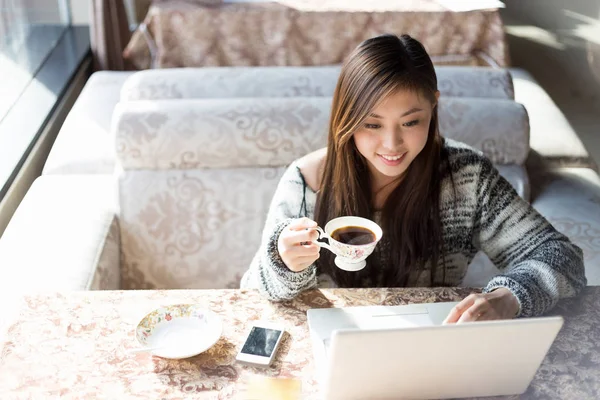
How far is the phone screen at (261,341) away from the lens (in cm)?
109

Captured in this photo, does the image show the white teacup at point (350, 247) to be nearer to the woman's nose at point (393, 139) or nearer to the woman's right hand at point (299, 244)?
the woman's right hand at point (299, 244)

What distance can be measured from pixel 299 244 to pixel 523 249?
52 centimetres

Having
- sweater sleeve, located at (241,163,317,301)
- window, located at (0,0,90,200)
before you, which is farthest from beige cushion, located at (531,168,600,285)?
window, located at (0,0,90,200)

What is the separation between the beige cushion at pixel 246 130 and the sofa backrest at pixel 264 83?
10cm

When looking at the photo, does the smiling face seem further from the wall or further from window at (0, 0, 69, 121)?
the wall

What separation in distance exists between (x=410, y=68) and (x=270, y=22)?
2.09m

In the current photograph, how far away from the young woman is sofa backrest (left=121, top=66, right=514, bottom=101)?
585 millimetres

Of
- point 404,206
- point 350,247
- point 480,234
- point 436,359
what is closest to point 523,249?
point 480,234

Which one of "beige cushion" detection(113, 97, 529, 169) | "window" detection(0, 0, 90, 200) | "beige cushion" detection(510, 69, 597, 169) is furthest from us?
"window" detection(0, 0, 90, 200)

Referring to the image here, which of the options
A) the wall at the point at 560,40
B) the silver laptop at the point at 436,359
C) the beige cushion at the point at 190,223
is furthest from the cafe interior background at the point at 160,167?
the wall at the point at 560,40

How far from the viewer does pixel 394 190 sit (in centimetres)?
150

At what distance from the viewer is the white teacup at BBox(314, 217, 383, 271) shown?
1161 mm

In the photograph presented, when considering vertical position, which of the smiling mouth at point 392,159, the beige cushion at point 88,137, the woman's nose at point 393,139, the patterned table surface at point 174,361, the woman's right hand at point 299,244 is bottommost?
the beige cushion at point 88,137

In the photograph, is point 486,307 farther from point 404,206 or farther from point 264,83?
point 264,83
